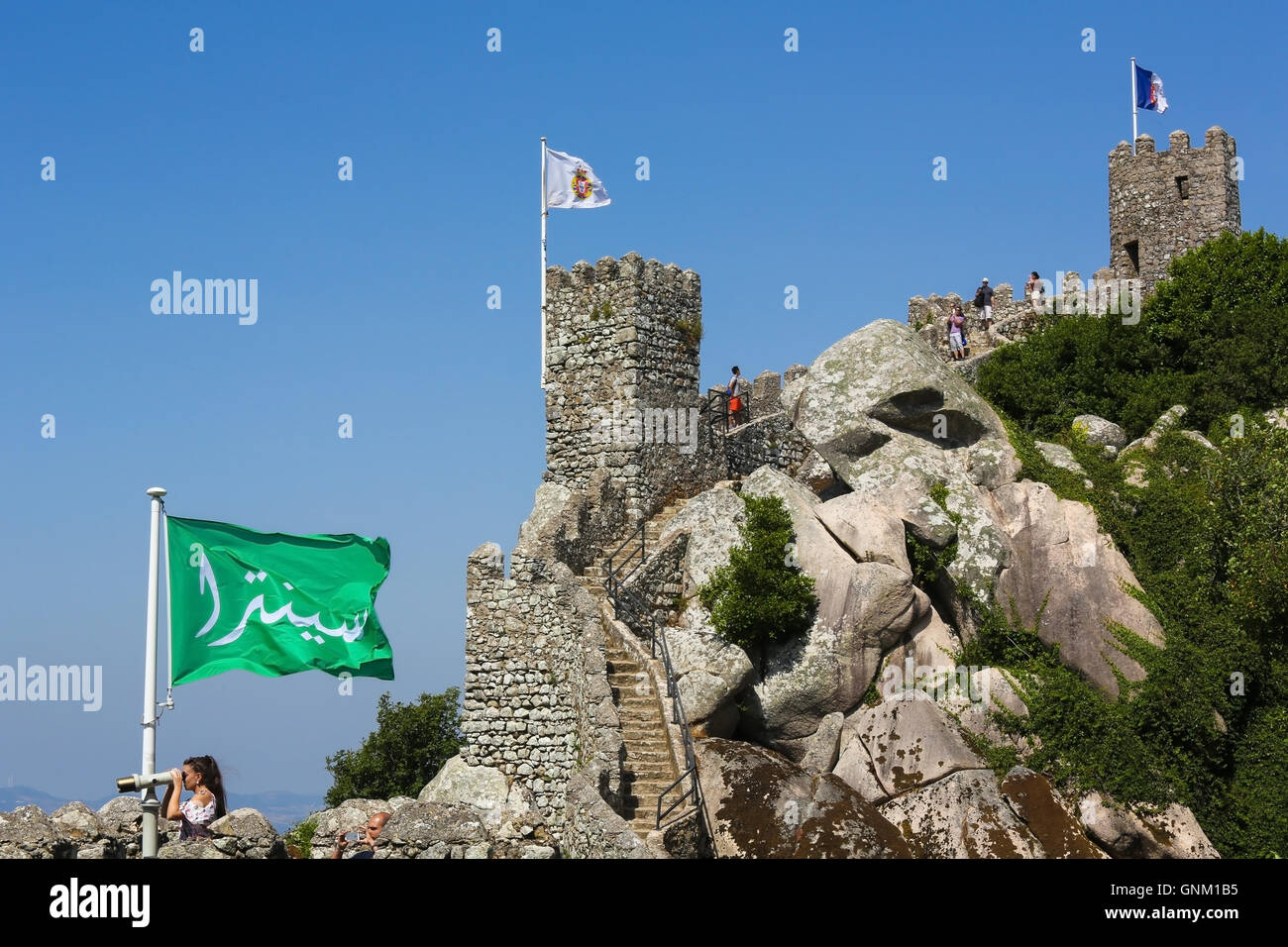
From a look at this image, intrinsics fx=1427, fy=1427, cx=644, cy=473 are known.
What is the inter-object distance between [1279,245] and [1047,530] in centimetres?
1502

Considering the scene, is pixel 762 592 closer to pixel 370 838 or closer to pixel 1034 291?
pixel 370 838

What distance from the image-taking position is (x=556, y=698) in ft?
88.1

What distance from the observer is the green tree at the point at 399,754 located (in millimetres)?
38250

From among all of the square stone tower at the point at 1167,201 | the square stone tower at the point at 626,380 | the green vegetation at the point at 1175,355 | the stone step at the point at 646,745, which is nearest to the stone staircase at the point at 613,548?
the square stone tower at the point at 626,380

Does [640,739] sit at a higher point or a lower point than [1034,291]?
lower

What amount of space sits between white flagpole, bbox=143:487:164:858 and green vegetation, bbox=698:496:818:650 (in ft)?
49.1

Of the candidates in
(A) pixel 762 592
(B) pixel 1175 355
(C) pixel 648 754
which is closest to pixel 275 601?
(C) pixel 648 754

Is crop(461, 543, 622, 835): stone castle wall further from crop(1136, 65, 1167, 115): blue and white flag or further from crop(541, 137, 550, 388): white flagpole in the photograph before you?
crop(1136, 65, 1167, 115): blue and white flag

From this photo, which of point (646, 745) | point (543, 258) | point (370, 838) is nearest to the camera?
point (370, 838)

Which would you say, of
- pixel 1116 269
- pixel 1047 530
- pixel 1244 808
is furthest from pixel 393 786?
pixel 1116 269

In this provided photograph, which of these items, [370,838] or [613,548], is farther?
[613,548]

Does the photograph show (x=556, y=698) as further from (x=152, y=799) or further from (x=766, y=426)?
(x=152, y=799)

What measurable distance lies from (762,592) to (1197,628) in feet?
26.8

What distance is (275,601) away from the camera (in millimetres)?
14781
